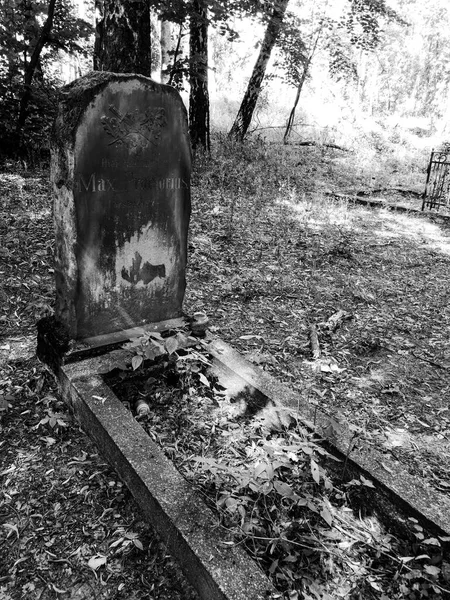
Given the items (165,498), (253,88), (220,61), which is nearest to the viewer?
(165,498)

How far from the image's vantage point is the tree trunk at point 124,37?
20.2 ft

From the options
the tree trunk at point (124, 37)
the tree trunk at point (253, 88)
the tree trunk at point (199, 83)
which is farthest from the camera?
the tree trunk at point (253, 88)

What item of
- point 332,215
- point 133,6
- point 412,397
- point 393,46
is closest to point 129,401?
point 412,397

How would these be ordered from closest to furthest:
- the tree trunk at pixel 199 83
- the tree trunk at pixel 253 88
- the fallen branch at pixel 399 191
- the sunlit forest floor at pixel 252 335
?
the sunlit forest floor at pixel 252 335, the tree trunk at pixel 199 83, the fallen branch at pixel 399 191, the tree trunk at pixel 253 88

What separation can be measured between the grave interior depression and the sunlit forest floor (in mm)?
215

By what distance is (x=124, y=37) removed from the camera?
246 inches

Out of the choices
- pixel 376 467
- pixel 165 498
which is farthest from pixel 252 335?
pixel 165 498

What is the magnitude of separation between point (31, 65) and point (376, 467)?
27.6 feet

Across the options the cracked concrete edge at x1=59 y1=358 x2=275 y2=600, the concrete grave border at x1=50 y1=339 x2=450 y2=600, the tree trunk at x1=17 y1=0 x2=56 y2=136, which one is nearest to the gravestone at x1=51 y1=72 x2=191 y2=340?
the concrete grave border at x1=50 y1=339 x2=450 y2=600

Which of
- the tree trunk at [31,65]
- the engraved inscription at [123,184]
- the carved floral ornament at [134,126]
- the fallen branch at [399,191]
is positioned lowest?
the fallen branch at [399,191]

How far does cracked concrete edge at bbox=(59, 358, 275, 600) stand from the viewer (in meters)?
1.81

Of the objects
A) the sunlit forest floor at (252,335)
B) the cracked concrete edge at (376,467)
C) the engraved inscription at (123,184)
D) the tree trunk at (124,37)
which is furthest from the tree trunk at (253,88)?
the cracked concrete edge at (376,467)

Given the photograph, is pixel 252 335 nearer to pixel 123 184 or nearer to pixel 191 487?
pixel 123 184

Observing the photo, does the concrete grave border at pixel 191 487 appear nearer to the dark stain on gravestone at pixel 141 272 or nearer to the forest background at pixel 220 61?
the dark stain on gravestone at pixel 141 272
